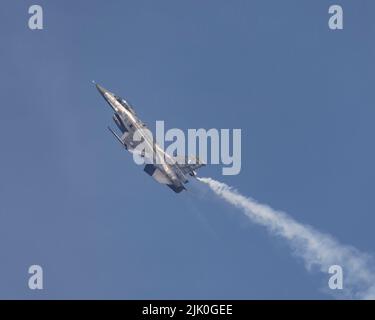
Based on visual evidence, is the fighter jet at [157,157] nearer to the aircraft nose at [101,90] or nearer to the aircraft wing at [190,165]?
the aircraft wing at [190,165]

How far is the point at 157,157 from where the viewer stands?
149 metres

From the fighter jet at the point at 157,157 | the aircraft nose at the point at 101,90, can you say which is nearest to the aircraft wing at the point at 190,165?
the fighter jet at the point at 157,157

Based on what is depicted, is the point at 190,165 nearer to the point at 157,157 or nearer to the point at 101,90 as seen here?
the point at 157,157

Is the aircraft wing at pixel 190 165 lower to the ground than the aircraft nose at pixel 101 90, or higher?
lower

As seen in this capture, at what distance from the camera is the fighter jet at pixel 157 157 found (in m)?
148

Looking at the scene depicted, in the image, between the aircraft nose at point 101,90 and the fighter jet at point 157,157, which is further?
the aircraft nose at point 101,90

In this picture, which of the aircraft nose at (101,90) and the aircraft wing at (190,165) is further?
the aircraft nose at (101,90)

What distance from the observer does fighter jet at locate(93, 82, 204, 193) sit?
485 ft

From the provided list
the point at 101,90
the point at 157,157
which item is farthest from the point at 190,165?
the point at 101,90

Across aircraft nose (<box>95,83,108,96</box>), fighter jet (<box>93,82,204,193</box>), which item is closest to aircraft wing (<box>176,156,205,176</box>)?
fighter jet (<box>93,82,204,193</box>)
